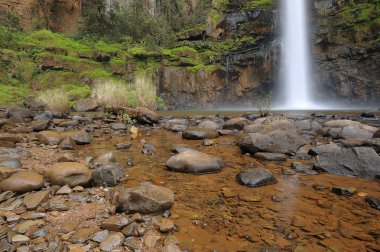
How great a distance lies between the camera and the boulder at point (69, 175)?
3426 millimetres

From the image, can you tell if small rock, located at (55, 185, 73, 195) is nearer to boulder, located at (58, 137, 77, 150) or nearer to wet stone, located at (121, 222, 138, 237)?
wet stone, located at (121, 222, 138, 237)

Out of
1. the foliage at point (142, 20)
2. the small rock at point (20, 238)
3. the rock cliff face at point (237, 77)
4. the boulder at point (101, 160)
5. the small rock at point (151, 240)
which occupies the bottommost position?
the small rock at point (151, 240)

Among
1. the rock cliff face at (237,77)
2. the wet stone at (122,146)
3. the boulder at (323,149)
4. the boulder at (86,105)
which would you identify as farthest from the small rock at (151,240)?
the rock cliff face at (237,77)

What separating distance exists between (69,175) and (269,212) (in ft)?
8.57

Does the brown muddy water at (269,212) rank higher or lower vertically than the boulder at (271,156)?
lower

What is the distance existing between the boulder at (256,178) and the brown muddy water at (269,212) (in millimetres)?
106

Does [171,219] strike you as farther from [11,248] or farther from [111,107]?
[111,107]

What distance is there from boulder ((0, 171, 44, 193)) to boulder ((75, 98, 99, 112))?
1255 centimetres

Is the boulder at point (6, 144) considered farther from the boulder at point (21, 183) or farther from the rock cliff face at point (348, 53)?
the rock cliff face at point (348, 53)

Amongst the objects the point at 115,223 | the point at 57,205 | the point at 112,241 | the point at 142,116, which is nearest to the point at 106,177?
the point at 57,205

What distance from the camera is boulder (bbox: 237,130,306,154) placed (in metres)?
5.38

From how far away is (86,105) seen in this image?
606 inches

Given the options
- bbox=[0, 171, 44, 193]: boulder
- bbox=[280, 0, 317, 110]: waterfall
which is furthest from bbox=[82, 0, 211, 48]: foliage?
bbox=[0, 171, 44, 193]: boulder

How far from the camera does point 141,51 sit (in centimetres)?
2297
